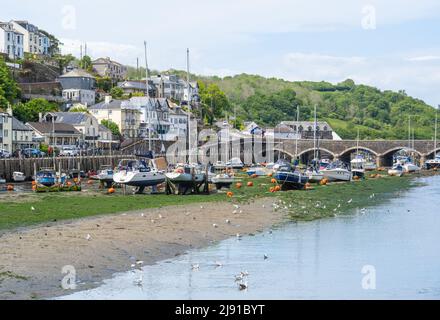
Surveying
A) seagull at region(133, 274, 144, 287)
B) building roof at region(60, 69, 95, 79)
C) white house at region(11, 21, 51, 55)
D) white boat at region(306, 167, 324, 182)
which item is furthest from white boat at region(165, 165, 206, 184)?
white house at region(11, 21, 51, 55)

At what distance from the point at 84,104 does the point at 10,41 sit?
21.0 m

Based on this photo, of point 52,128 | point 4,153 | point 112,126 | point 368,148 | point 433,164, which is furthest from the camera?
point 368,148

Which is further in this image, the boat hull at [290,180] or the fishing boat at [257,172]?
the fishing boat at [257,172]

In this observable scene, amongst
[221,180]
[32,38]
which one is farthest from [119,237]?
[32,38]

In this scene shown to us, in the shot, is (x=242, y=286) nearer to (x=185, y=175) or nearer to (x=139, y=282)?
(x=139, y=282)

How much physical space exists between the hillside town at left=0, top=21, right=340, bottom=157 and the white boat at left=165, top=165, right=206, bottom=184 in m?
33.4

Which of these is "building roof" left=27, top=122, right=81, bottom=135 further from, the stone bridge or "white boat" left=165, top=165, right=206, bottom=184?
"white boat" left=165, top=165, right=206, bottom=184

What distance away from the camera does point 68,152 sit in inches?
4331

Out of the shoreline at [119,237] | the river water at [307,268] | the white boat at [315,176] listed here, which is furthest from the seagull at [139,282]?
the white boat at [315,176]

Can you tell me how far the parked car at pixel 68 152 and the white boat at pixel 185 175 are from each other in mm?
38974

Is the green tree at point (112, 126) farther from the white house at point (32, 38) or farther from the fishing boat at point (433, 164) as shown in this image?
the fishing boat at point (433, 164)

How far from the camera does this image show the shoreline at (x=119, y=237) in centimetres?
2911

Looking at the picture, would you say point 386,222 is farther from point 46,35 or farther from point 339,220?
point 46,35

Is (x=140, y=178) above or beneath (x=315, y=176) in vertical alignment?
above
